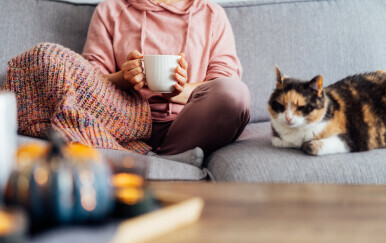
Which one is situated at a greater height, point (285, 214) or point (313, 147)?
point (285, 214)

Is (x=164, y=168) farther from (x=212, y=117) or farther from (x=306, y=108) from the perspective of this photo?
(x=306, y=108)

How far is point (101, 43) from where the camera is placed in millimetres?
1628

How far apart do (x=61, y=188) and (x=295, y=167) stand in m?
0.76

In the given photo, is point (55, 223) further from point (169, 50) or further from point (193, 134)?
point (169, 50)

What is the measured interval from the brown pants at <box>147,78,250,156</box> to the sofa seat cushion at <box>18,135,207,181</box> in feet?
0.48

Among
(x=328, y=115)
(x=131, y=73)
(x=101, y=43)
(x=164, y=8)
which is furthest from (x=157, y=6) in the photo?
(x=328, y=115)

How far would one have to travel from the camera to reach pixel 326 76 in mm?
1773

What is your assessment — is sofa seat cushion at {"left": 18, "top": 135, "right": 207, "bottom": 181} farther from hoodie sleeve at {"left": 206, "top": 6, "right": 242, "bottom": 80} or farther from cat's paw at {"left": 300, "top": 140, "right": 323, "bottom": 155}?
hoodie sleeve at {"left": 206, "top": 6, "right": 242, "bottom": 80}

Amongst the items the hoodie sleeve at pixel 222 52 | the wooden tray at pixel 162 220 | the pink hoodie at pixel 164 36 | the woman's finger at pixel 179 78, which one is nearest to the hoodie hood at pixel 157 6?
the pink hoodie at pixel 164 36

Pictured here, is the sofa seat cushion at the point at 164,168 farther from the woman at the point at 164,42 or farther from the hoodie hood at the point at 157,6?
the hoodie hood at the point at 157,6

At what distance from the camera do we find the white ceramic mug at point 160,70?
1.12 metres

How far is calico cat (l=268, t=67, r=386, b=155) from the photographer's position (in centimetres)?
118

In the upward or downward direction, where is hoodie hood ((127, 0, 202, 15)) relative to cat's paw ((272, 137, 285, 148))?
upward

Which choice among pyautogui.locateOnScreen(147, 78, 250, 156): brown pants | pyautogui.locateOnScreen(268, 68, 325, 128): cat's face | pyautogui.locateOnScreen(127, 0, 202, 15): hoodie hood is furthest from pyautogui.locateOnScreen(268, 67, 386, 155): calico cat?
pyautogui.locateOnScreen(127, 0, 202, 15): hoodie hood
